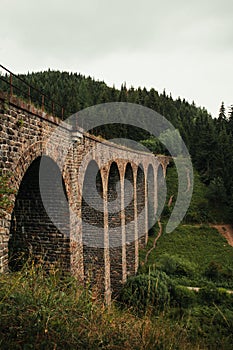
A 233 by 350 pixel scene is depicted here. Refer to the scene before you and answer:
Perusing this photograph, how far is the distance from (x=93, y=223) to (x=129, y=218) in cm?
660

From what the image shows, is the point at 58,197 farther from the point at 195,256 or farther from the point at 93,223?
the point at 195,256

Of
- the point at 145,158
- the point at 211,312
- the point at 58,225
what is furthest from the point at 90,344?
the point at 145,158

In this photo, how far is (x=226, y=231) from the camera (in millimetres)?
29375

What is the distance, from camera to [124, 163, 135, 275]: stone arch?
2127 centimetres

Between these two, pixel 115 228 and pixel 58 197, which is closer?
pixel 58 197

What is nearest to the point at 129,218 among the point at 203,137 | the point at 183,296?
the point at 183,296

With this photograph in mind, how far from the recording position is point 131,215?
72.1 ft

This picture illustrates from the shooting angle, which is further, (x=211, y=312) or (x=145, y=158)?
(x=145, y=158)

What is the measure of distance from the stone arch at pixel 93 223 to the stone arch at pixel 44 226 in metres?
Result: 4.70

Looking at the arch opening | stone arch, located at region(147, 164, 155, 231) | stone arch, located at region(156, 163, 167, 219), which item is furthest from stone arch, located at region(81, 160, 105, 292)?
stone arch, located at region(156, 163, 167, 219)

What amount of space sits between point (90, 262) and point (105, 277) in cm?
105

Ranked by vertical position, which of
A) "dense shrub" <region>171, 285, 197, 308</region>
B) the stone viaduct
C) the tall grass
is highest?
the stone viaduct

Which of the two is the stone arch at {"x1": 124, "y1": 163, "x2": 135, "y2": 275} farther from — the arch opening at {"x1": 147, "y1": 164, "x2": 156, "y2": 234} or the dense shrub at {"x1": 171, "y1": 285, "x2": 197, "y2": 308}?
the arch opening at {"x1": 147, "y1": 164, "x2": 156, "y2": 234}

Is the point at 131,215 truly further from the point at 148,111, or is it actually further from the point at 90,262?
the point at 148,111
